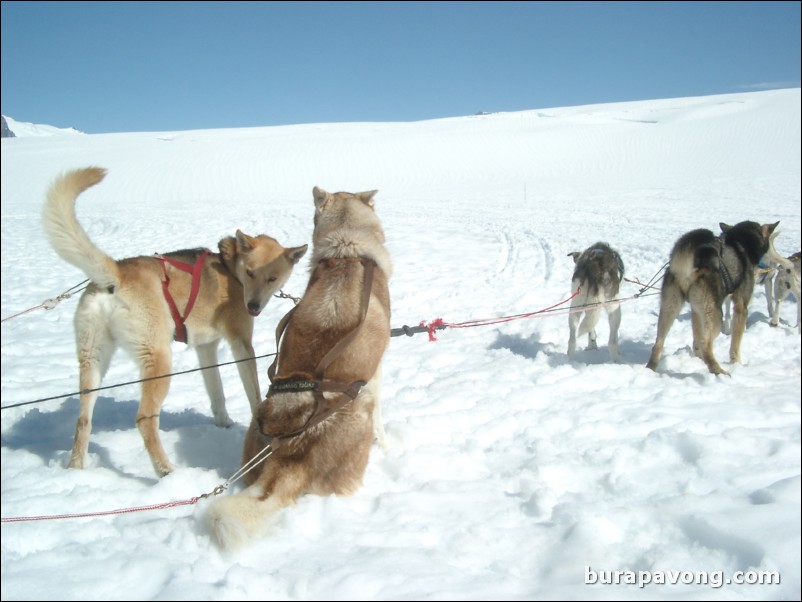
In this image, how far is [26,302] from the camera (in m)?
8.08

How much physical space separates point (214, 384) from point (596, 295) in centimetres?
418

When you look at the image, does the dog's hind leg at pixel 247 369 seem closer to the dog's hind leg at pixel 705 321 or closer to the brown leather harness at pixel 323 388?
the brown leather harness at pixel 323 388

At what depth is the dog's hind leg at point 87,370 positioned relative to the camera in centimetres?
337

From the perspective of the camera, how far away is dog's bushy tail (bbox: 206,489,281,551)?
2322 mm

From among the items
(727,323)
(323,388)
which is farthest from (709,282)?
(323,388)

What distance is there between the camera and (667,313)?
526 cm

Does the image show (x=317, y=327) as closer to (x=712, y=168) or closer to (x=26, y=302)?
(x=26, y=302)

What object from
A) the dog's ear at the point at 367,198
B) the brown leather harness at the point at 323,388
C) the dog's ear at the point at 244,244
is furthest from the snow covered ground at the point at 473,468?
the dog's ear at the point at 367,198

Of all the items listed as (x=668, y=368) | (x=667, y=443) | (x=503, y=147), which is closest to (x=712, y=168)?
(x=503, y=147)

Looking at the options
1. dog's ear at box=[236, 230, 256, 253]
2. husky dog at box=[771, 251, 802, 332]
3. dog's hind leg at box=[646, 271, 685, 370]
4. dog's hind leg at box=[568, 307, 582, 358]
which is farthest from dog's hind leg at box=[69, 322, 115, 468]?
husky dog at box=[771, 251, 802, 332]

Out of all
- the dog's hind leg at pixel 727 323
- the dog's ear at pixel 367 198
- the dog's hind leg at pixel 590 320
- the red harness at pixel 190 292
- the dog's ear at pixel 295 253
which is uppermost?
the dog's ear at pixel 367 198

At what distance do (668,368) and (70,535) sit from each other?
17.0 feet

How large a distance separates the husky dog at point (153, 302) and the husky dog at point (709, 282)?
3797 mm

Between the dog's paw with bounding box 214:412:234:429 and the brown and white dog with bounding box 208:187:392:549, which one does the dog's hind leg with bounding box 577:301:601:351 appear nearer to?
the brown and white dog with bounding box 208:187:392:549
